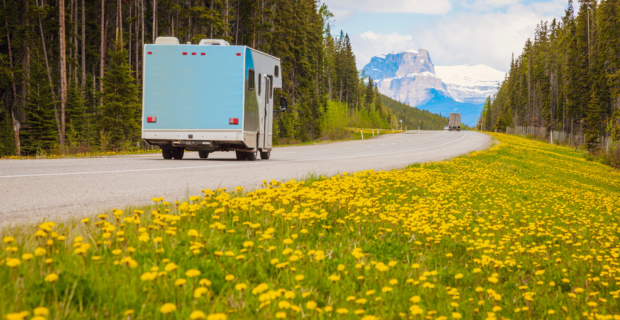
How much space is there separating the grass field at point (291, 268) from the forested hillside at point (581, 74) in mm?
33502

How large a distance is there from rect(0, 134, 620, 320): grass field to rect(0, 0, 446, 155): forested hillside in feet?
57.2

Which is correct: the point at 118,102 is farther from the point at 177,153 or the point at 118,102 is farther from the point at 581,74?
the point at 581,74

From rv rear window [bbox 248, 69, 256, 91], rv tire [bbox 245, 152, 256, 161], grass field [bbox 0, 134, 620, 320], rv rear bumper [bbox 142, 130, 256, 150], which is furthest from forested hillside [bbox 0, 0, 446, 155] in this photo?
grass field [bbox 0, 134, 620, 320]

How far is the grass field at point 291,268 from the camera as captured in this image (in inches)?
97.1

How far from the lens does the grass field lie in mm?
2467

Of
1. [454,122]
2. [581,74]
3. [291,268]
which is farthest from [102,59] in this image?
[454,122]

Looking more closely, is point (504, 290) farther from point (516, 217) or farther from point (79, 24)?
point (79, 24)

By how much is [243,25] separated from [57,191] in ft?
144

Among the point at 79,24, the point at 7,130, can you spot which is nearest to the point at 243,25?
the point at 79,24

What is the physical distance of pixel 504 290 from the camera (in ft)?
12.1

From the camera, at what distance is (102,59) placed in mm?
30719

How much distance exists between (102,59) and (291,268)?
32.2 m

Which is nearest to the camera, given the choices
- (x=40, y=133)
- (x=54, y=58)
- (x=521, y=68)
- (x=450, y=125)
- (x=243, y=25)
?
(x=40, y=133)

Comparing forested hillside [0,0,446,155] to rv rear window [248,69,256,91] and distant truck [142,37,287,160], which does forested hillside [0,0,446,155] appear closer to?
distant truck [142,37,287,160]
